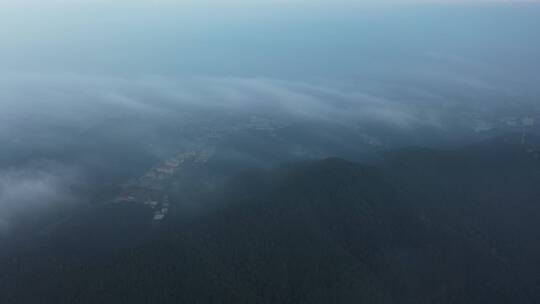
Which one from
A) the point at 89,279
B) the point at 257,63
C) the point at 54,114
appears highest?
the point at 257,63

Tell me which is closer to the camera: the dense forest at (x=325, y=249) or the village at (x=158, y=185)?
the dense forest at (x=325, y=249)

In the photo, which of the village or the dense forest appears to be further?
the village

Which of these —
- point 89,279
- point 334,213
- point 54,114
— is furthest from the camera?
point 54,114

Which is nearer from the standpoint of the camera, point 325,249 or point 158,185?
point 325,249

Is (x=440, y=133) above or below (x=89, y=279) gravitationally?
above

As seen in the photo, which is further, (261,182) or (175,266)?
(261,182)

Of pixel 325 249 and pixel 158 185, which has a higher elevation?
pixel 158 185

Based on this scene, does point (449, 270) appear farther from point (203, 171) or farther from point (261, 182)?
point (203, 171)

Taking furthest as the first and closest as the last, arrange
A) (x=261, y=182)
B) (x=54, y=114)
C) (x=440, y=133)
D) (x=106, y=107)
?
(x=106, y=107), (x=54, y=114), (x=440, y=133), (x=261, y=182)

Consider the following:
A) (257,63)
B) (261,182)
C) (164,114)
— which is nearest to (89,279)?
(261,182)

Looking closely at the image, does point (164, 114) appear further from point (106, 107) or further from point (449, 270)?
point (449, 270)
